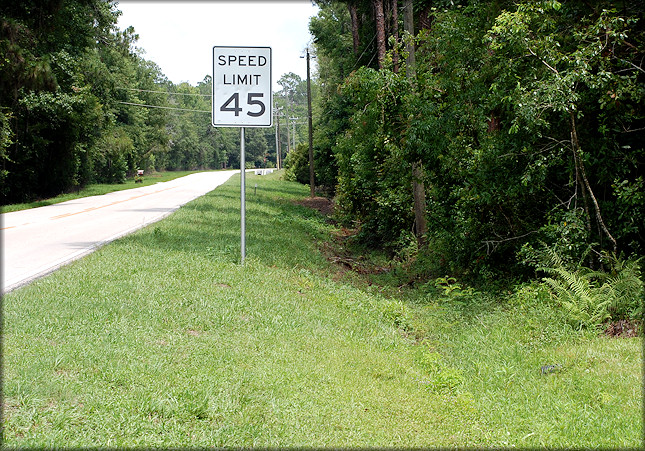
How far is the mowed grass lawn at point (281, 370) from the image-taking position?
13.3ft

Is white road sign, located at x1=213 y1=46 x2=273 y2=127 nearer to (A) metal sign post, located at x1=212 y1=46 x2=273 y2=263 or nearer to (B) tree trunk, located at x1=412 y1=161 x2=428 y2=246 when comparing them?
(A) metal sign post, located at x1=212 y1=46 x2=273 y2=263

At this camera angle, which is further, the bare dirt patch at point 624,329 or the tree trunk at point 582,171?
the tree trunk at point 582,171

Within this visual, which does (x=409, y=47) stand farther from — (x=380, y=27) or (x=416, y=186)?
(x=380, y=27)

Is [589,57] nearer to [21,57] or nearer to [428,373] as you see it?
[428,373]

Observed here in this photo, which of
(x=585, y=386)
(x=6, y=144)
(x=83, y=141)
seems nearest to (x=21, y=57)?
(x=6, y=144)

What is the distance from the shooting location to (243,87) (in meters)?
10.0

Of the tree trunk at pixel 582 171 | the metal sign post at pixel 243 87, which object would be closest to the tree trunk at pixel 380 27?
the metal sign post at pixel 243 87

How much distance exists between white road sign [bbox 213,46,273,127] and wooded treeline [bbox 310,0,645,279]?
2438mm

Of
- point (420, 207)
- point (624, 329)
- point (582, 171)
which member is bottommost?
point (624, 329)

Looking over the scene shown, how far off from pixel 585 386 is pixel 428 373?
4.96 feet

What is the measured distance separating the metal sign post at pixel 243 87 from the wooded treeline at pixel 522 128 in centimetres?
243

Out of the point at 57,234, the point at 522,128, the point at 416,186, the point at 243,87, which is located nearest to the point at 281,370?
the point at 522,128

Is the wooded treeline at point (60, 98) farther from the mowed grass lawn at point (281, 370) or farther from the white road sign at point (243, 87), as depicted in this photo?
the mowed grass lawn at point (281, 370)

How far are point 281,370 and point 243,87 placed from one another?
6253 mm
